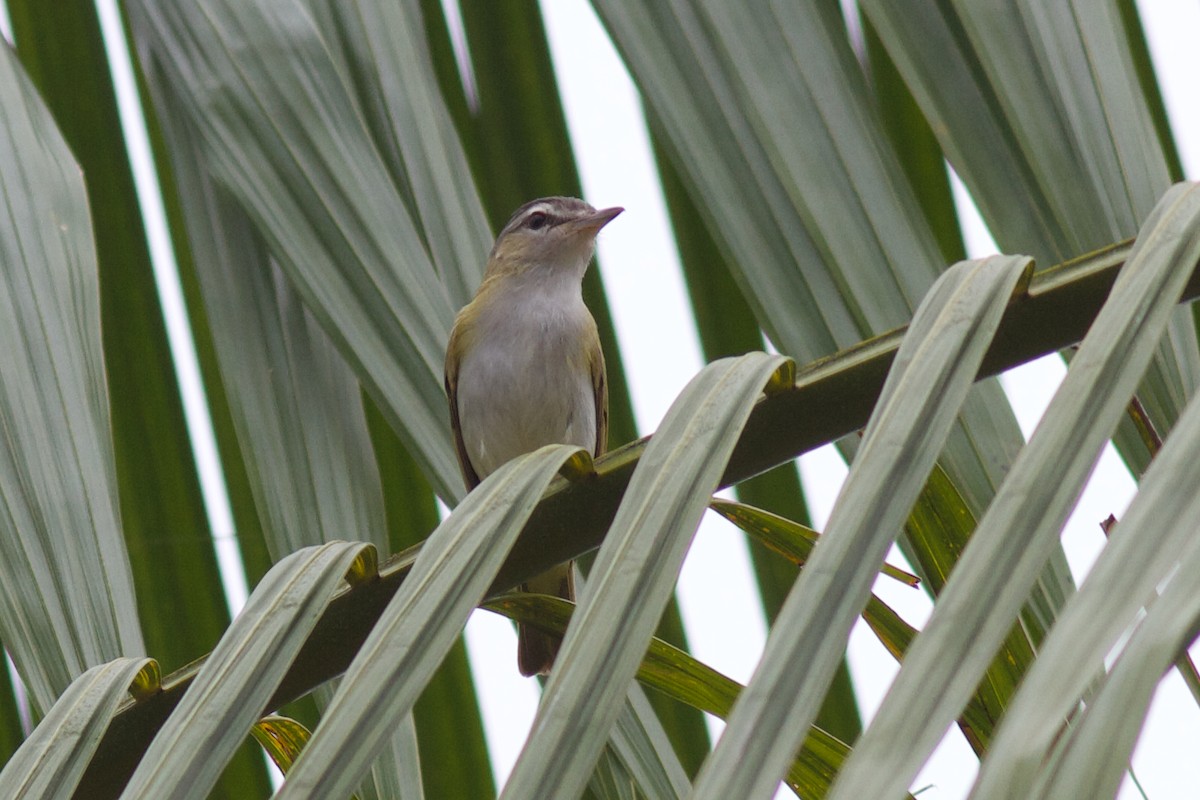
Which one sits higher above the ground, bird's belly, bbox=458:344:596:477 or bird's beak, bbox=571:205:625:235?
bird's beak, bbox=571:205:625:235

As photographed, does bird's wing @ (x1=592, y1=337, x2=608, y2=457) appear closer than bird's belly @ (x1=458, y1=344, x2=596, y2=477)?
No

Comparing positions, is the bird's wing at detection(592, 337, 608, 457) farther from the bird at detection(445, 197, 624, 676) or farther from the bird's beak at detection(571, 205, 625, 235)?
the bird's beak at detection(571, 205, 625, 235)

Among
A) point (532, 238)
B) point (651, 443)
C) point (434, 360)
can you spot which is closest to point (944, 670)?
point (651, 443)

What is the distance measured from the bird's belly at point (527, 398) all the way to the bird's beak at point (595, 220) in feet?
1.30

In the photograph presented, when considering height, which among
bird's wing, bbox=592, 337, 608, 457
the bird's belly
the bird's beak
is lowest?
the bird's belly

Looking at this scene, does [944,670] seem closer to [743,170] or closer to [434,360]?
[743,170]

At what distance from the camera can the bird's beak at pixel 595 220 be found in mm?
4453

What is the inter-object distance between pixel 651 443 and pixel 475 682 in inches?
56.1

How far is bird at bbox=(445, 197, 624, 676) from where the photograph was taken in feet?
14.7

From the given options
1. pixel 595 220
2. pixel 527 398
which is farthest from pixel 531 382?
pixel 595 220

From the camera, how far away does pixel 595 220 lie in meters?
4.54

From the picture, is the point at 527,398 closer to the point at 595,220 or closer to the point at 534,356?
the point at 534,356

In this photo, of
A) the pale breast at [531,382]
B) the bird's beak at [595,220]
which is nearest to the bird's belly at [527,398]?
the pale breast at [531,382]

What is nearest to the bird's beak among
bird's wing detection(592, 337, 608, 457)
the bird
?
the bird
